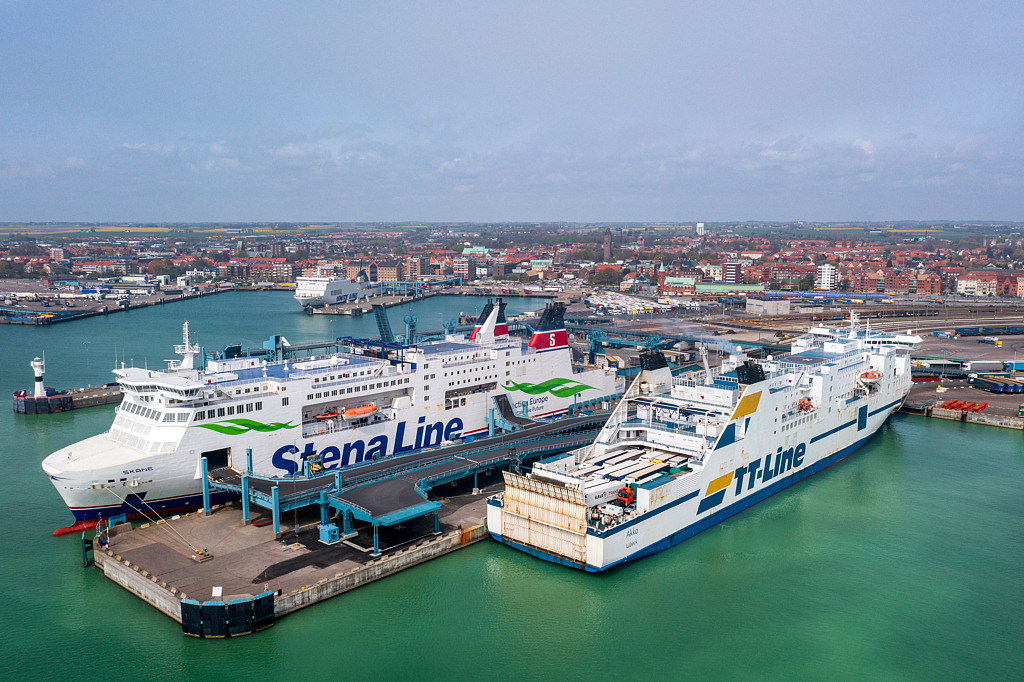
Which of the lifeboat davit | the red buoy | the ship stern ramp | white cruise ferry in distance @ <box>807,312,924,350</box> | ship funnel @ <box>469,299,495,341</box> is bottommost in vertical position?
the red buoy

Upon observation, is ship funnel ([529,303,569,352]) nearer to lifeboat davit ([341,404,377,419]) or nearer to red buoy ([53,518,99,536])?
lifeboat davit ([341,404,377,419])

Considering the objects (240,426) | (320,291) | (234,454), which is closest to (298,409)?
(240,426)

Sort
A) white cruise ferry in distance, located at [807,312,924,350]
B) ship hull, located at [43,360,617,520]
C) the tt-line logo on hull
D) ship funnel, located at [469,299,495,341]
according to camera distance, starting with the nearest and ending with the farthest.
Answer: ship hull, located at [43,360,617,520], the tt-line logo on hull, ship funnel, located at [469,299,495,341], white cruise ferry in distance, located at [807,312,924,350]

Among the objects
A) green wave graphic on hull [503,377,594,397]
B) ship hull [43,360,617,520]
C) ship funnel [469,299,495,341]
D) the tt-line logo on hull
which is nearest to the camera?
ship hull [43,360,617,520]

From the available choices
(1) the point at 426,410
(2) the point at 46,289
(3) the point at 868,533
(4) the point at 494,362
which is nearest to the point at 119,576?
(1) the point at 426,410

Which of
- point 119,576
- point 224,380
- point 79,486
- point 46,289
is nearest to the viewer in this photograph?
point 119,576

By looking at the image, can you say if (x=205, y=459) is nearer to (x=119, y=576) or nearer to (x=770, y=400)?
(x=119, y=576)

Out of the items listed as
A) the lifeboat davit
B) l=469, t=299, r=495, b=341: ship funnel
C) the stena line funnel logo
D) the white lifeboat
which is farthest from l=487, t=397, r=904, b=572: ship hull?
l=469, t=299, r=495, b=341: ship funnel

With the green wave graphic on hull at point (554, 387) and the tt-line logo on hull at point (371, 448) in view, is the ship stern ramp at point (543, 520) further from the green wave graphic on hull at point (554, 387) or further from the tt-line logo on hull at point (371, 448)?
the green wave graphic on hull at point (554, 387)
